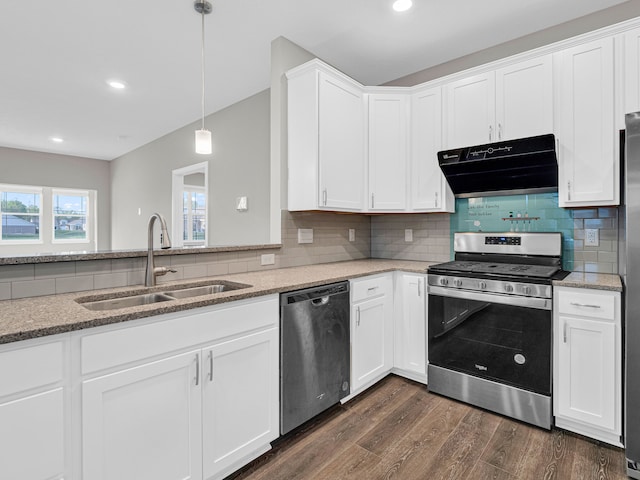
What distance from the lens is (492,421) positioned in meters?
2.08

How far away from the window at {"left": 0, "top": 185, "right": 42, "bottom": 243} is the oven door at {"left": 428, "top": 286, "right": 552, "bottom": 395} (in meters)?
7.62

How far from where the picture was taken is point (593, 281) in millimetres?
1899

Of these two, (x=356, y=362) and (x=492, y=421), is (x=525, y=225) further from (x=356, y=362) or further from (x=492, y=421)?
(x=356, y=362)

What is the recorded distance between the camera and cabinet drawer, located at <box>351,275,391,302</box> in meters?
2.27

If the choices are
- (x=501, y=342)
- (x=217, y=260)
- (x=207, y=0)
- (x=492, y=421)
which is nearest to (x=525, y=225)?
(x=501, y=342)

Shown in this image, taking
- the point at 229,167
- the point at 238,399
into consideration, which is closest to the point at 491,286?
the point at 238,399

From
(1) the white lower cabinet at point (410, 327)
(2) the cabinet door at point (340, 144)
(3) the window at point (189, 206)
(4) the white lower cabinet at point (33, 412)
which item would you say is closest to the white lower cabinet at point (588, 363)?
(1) the white lower cabinet at point (410, 327)

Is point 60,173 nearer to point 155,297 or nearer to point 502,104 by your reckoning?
point 155,297

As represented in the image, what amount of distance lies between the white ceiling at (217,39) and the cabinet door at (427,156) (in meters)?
0.47

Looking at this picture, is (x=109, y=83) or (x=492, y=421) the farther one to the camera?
(x=109, y=83)

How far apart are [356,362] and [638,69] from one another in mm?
2449

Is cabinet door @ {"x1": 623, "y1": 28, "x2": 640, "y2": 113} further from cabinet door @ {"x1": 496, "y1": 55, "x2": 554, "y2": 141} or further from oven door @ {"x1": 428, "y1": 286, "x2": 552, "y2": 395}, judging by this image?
oven door @ {"x1": 428, "y1": 286, "x2": 552, "y2": 395}

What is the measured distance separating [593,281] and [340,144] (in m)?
1.88

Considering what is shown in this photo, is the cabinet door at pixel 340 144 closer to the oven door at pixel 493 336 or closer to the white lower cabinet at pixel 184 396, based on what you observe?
the oven door at pixel 493 336
